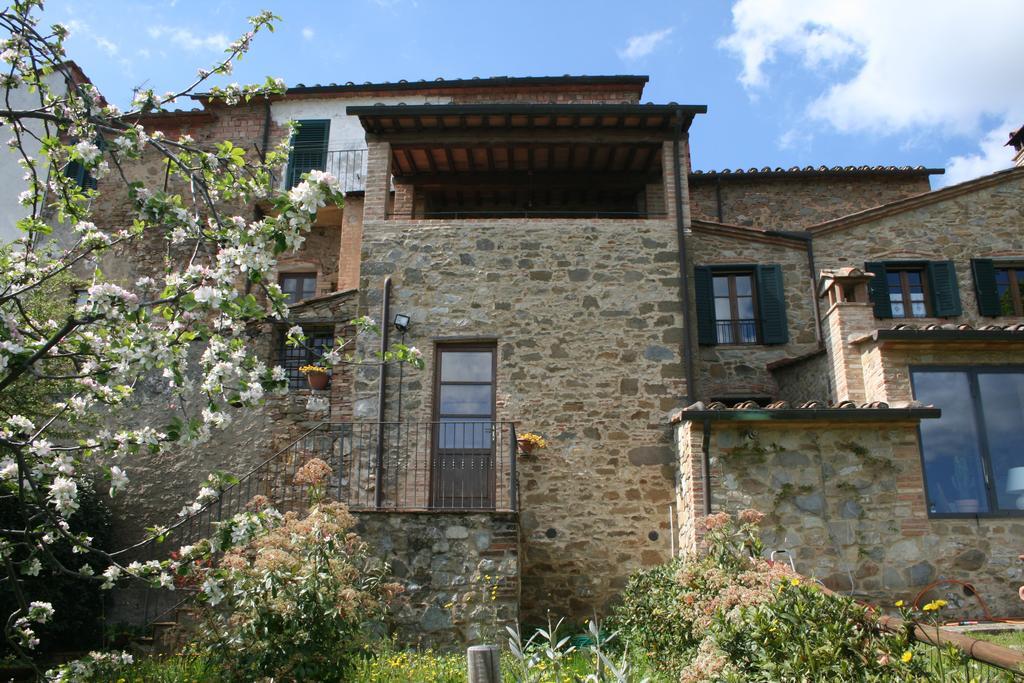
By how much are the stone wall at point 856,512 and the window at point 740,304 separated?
13.4ft

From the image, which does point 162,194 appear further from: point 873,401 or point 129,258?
point 129,258

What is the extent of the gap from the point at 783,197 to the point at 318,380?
10.3 m

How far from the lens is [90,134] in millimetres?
5090

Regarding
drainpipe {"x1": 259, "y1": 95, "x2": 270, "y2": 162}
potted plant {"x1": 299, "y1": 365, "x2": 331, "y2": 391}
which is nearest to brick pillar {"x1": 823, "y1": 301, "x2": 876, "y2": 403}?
potted plant {"x1": 299, "y1": 365, "x2": 331, "y2": 391}

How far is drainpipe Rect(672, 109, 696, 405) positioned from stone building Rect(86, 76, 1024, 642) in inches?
1.7

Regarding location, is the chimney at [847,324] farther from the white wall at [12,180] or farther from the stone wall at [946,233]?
the white wall at [12,180]

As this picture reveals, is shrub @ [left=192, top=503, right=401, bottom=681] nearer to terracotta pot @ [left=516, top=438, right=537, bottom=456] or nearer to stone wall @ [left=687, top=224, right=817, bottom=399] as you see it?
terracotta pot @ [left=516, top=438, right=537, bottom=456]

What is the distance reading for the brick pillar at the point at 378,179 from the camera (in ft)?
40.8

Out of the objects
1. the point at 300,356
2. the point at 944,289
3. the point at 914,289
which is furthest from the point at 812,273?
the point at 300,356

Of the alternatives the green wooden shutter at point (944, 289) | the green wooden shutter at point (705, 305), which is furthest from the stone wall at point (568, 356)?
the green wooden shutter at point (944, 289)

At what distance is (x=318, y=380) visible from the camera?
12.6m

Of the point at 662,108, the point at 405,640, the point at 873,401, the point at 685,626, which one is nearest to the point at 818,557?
the point at 873,401

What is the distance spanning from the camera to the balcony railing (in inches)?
645

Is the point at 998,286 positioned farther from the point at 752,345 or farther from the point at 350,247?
the point at 350,247
